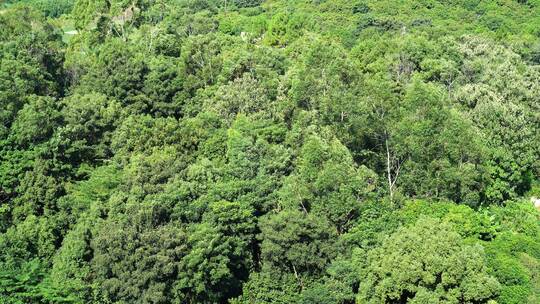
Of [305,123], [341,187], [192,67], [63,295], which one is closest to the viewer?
[63,295]

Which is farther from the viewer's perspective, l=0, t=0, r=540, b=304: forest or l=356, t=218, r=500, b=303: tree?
l=0, t=0, r=540, b=304: forest

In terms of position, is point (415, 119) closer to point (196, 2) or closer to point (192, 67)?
point (192, 67)

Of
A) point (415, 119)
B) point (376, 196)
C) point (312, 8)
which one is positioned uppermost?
point (415, 119)

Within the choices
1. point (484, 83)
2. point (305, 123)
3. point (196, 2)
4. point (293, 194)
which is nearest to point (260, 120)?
point (305, 123)

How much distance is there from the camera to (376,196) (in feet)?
119

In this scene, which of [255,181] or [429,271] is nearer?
[429,271]

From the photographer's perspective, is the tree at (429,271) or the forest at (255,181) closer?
the tree at (429,271)

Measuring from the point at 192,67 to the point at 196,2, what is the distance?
47.3 m

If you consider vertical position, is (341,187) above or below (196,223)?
above

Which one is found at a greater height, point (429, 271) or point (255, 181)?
point (429, 271)

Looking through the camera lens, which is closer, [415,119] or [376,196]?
[376,196]

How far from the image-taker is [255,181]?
123ft

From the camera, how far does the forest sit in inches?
1268

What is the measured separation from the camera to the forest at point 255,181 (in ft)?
106
